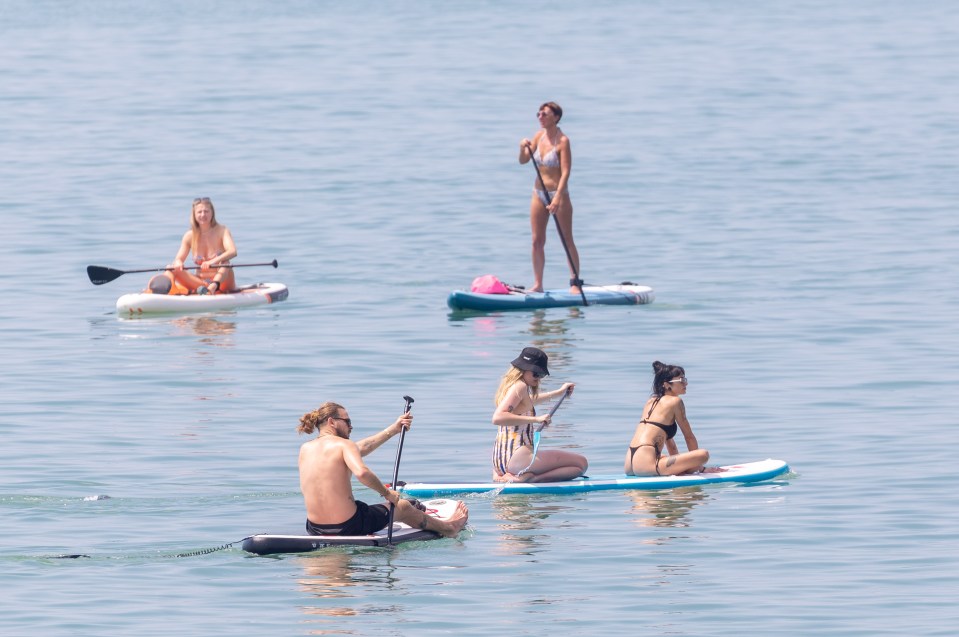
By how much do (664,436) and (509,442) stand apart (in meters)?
1.29

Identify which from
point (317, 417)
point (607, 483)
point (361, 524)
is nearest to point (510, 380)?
point (607, 483)

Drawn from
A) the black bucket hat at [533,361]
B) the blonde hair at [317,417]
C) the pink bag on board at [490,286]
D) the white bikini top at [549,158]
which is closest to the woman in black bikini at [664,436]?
the black bucket hat at [533,361]

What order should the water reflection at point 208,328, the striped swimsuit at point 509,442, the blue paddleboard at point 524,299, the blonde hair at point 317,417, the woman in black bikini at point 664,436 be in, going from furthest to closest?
1. the blue paddleboard at point 524,299
2. the water reflection at point 208,328
3. the woman in black bikini at point 664,436
4. the striped swimsuit at point 509,442
5. the blonde hair at point 317,417

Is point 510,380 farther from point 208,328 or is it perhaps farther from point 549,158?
point 208,328

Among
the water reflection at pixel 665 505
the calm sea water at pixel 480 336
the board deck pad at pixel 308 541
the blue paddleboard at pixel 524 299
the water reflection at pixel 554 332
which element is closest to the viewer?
the calm sea water at pixel 480 336

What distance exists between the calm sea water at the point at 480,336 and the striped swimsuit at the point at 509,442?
402 mm

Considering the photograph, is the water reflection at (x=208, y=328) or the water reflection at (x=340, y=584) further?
the water reflection at (x=208, y=328)

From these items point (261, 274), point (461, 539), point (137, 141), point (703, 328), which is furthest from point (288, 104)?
point (461, 539)

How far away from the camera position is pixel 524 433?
15695 mm

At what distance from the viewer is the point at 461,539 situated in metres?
14.2

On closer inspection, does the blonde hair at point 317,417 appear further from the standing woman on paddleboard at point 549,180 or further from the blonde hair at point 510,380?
the standing woman on paddleboard at point 549,180

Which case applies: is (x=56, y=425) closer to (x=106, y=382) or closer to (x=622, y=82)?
(x=106, y=382)

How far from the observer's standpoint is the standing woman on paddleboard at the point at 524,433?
15.4 metres

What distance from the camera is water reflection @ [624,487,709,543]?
1483 centimetres
